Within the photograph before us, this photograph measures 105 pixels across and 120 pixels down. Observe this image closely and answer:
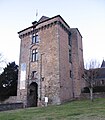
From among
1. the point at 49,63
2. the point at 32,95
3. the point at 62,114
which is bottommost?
the point at 62,114

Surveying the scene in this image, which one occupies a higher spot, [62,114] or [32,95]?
[32,95]

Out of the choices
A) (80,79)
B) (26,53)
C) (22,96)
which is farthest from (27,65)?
(80,79)

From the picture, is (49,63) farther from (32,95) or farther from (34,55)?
(32,95)

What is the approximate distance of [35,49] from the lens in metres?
28.8

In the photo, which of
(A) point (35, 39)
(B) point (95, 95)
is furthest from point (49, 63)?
(B) point (95, 95)

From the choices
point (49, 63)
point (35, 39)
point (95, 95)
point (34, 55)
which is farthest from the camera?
point (35, 39)

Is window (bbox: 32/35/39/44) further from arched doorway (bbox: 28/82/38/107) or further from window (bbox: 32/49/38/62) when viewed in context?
arched doorway (bbox: 28/82/38/107)

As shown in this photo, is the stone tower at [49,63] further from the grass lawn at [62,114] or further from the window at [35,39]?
the grass lawn at [62,114]

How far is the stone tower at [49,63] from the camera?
82.8ft

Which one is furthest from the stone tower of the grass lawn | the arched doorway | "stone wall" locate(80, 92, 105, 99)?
the grass lawn

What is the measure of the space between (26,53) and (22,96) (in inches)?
283

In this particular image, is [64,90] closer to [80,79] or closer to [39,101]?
[39,101]

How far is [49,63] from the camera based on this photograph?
26.2 metres

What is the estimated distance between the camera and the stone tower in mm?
25234
